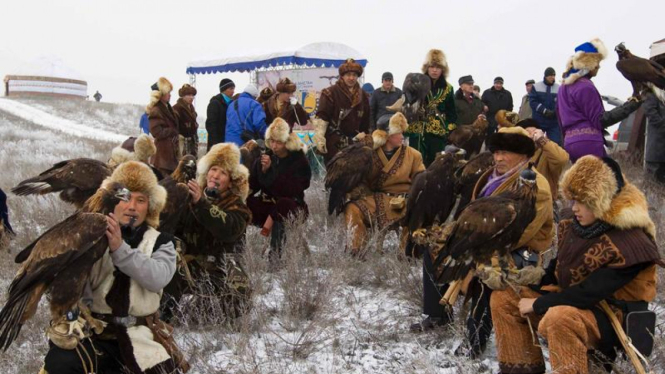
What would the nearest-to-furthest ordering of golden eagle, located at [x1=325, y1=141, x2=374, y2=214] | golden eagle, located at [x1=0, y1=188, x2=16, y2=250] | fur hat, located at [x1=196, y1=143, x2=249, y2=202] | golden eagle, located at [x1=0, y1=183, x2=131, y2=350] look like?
1. golden eagle, located at [x1=0, y1=183, x2=131, y2=350]
2. fur hat, located at [x1=196, y1=143, x2=249, y2=202]
3. golden eagle, located at [x1=325, y1=141, x2=374, y2=214]
4. golden eagle, located at [x1=0, y1=188, x2=16, y2=250]

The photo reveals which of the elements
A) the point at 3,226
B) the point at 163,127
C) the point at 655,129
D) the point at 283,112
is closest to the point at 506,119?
the point at 655,129

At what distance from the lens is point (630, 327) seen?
2.87 m

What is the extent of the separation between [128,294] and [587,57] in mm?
3796

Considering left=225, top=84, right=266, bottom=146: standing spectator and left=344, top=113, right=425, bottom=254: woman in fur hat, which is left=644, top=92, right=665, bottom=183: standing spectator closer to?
left=344, top=113, right=425, bottom=254: woman in fur hat

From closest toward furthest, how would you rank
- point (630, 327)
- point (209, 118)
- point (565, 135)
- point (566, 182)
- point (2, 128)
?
1. point (630, 327)
2. point (566, 182)
3. point (565, 135)
4. point (209, 118)
5. point (2, 128)

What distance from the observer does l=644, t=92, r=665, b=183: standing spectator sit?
6.98m

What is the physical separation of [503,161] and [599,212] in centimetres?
83

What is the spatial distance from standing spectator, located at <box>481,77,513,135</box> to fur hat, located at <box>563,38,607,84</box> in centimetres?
473

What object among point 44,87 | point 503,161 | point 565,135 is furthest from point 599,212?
point 44,87

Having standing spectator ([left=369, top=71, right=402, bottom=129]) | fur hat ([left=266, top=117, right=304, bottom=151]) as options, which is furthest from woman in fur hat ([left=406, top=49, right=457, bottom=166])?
fur hat ([left=266, top=117, right=304, bottom=151])

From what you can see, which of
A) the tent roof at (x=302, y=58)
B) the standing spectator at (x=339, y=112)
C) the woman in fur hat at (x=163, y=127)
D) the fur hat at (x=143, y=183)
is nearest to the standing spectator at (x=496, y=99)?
the standing spectator at (x=339, y=112)

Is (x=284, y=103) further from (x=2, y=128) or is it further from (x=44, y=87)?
(x=44, y=87)

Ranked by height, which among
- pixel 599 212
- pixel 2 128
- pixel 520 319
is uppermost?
pixel 599 212

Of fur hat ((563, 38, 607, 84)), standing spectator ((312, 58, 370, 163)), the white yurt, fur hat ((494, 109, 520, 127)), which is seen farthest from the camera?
the white yurt
